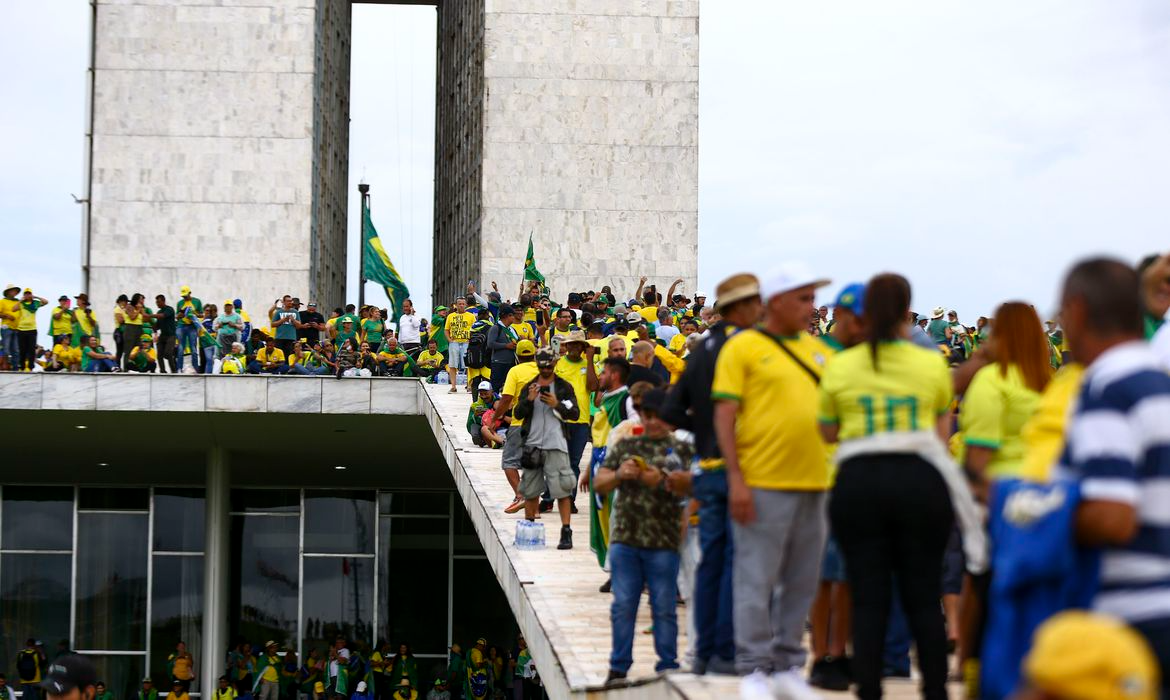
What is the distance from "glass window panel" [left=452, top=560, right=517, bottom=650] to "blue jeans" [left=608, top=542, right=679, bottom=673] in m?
23.4

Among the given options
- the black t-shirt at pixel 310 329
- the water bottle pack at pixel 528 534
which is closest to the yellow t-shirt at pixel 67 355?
the black t-shirt at pixel 310 329

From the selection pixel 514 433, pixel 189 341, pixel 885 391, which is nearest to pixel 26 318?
pixel 189 341

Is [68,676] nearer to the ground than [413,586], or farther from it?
farther from it

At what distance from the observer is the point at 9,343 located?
24312 millimetres

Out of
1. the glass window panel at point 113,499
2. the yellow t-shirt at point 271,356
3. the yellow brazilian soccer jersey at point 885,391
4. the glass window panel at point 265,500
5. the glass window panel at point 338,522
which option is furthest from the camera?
the glass window panel at point 265,500

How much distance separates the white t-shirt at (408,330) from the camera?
2527cm

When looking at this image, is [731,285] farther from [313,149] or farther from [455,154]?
[455,154]

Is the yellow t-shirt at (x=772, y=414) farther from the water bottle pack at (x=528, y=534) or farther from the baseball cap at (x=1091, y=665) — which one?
the water bottle pack at (x=528, y=534)

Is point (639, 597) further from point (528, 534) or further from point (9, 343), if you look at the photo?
point (9, 343)

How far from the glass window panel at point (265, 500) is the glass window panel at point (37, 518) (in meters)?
3.18

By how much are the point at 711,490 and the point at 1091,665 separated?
376cm

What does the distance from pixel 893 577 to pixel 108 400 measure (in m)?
20.4

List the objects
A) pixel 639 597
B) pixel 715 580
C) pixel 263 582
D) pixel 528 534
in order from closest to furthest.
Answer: pixel 715 580, pixel 639 597, pixel 528 534, pixel 263 582

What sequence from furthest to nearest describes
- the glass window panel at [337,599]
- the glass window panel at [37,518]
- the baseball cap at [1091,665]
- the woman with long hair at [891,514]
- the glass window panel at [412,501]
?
1. the glass window panel at [412,501]
2. the glass window panel at [337,599]
3. the glass window panel at [37,518]
4. the woman with long hair at [891,514]
5. the baseball cap at [1091,665]
